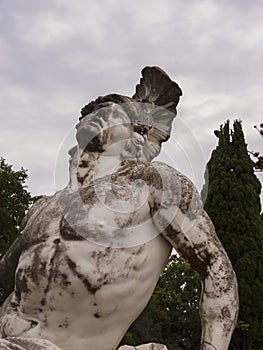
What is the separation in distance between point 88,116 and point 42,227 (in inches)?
21.7

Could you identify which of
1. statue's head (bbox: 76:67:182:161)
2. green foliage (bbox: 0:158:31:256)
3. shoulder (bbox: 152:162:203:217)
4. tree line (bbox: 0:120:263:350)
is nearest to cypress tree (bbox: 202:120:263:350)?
tree line (bbox: 0:120:263:350)

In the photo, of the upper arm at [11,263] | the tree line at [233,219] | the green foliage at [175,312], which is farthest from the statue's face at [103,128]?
the green foliage at [175,312]

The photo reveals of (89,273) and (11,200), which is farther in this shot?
(11,200)

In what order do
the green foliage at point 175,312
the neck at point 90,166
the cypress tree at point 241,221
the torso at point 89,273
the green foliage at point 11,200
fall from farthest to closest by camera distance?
the green foliage at point 175,312
the green foliage at point 11,200
the cypress tree at point 241,221
the neck at point 90,166
the torso at point 89,273

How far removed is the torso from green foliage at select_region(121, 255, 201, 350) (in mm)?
24433

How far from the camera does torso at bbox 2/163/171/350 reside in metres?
2.52

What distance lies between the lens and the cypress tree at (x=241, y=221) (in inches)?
826

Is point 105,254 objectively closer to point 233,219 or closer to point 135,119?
point 135,119

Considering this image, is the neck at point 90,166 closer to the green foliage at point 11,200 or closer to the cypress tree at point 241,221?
the cypress tree at point 241,221

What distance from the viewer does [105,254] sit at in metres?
2.52

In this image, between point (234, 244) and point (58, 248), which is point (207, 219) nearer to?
point (58, 248)

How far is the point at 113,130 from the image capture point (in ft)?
9.46

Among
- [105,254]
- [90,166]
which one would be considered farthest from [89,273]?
[90,166]

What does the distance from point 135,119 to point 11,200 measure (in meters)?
22.1
